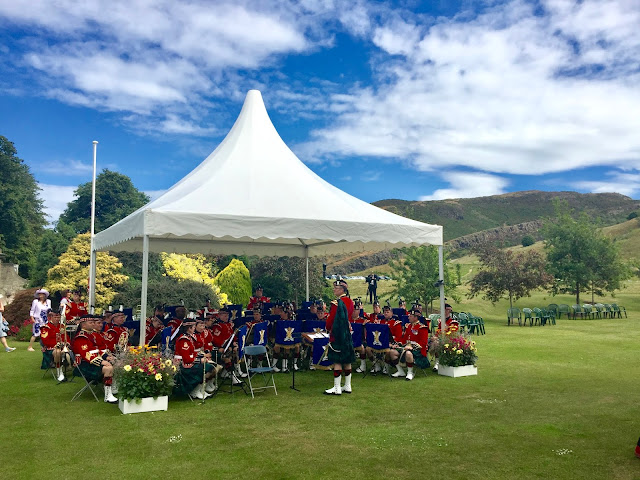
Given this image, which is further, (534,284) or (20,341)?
(534,284)

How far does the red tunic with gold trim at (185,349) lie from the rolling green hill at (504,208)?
98.4 metres

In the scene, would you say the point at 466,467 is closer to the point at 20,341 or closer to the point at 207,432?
the point at 207,432

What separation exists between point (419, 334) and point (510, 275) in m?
16.4

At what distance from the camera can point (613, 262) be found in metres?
31.1

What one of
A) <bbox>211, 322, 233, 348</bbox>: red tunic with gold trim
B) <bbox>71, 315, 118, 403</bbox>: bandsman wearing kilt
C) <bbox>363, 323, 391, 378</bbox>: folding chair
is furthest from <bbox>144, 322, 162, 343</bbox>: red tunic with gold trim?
<bbox>363, 323, 391, 378</bbox>: folding chair

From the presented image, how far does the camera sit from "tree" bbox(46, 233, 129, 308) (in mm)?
22531

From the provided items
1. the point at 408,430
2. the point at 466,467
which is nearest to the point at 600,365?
the point at 408,430

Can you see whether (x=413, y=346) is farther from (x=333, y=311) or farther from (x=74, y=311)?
(x=74, y=311)

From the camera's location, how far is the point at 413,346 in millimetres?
9984

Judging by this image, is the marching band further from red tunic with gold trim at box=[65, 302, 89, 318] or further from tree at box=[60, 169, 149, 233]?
tree at box=[60, 169, 149, 233]

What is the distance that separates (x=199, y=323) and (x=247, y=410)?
159 cm

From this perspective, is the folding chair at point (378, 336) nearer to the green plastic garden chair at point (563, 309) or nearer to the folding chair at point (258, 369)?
the folding chair at point (258, 369)

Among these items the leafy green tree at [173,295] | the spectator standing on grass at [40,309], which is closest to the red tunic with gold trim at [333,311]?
the spectator standing on grass at [40,309]

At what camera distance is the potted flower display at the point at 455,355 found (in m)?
9.98
